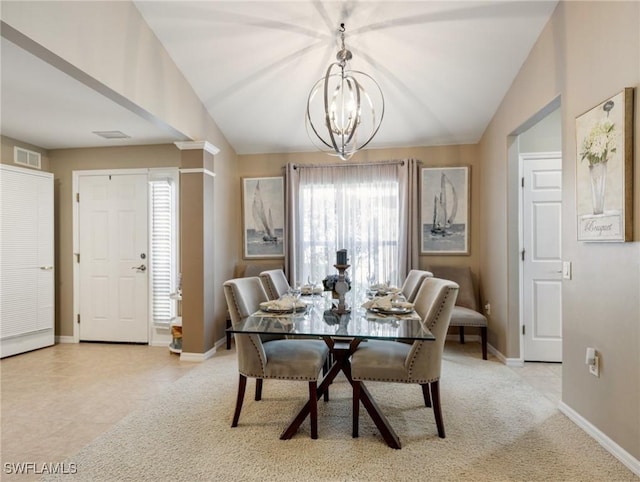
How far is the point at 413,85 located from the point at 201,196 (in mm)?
2545

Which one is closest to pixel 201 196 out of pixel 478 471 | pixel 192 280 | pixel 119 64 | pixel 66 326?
pixel 192 280

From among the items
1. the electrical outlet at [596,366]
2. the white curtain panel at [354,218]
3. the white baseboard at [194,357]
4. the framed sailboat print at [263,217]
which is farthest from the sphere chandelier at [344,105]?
the white baseboard at [194,357]

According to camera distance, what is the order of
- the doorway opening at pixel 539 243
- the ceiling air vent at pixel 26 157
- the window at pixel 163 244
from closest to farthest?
the doorway opening at pixel 539 243
the ceiling air vent at pixel 26 157
the window at pixel 163 244

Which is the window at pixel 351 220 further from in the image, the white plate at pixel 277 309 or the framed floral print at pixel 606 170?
the framed floral print at pixel 606 170

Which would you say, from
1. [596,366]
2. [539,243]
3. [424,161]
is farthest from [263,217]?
[596,366]

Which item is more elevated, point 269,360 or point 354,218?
point 354,218

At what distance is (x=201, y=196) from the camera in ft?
12.3

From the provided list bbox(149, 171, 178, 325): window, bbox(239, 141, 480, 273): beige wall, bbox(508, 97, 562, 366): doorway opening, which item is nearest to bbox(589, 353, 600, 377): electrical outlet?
bbox(508, 97, 562, 366): doorway opening

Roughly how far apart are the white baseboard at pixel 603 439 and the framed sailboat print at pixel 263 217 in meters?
3.39

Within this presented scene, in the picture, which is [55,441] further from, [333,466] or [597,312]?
[597,312]

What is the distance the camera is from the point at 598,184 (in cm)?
208

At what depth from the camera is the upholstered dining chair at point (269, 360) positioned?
220 cm

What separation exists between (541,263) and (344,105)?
103 inches

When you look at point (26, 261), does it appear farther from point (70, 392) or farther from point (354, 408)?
point (354, 408)
